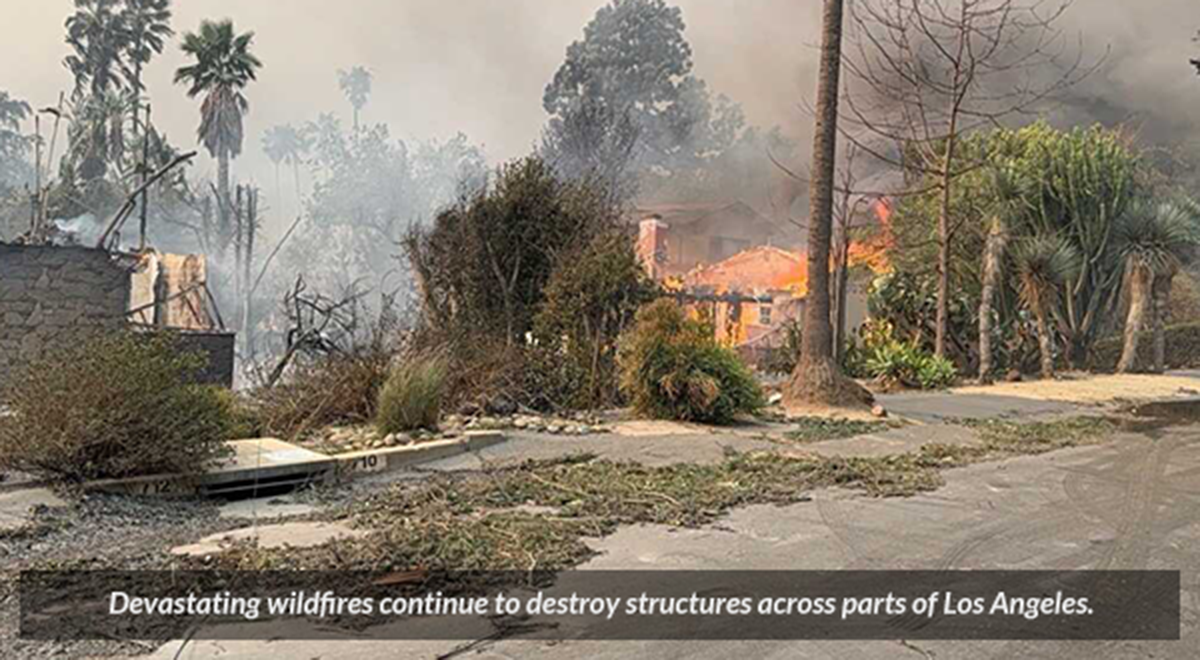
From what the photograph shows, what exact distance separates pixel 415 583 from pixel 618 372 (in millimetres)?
7554

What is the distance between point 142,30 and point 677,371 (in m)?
46.9

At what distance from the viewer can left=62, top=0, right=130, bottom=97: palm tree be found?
1762 inches

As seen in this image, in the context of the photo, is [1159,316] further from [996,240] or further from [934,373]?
[934,373]

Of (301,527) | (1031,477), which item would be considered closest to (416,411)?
(301,527)

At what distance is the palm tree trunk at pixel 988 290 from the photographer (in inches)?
742

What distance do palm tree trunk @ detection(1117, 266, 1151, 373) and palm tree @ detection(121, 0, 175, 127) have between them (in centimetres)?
4638

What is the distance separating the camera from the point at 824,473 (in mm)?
7074

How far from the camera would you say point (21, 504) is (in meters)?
5.04

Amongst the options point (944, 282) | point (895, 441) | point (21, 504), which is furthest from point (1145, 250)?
point (21, 504)

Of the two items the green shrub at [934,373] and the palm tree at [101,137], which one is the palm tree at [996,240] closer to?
the green shrub at [934,373]

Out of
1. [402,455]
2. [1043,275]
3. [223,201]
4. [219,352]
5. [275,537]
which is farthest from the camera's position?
[223,201]

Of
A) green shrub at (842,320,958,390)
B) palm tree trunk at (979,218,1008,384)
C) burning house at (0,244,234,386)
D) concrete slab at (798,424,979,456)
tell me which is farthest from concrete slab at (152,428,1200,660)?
palm tree trunk at (979,218,1008,384)

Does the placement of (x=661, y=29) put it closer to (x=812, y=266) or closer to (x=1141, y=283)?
(x=1141, y=283)

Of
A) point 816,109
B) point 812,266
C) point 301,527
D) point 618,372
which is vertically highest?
point 816,109
